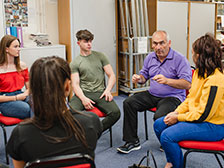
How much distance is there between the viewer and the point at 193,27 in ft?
17.0

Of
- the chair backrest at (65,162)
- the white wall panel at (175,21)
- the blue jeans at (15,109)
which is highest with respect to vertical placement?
the white wall panel at (175,21)

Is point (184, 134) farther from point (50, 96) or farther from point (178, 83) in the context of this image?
point (50, 96)

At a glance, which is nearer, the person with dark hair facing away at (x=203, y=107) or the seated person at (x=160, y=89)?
the person with dark hair facing away at (x=203, y=107)

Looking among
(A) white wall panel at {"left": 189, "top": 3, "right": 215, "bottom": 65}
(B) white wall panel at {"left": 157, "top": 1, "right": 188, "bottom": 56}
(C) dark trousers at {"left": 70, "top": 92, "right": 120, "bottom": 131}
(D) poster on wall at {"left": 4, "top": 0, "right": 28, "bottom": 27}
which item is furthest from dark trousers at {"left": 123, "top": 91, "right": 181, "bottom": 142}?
(A) white wall panel at {"left": 189, "top": 3, "right": 215, "bottom": 65}

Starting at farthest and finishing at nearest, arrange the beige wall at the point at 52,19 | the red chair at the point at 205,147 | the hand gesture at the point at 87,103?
1. the beige wall at the point at 52,19
2. the hand gesture at the point at 87,103
3. the red chair at the point at 205,147

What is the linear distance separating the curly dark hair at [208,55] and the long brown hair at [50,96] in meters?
1.07

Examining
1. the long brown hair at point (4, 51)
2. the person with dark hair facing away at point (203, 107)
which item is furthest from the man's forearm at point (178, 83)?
the long brown hair at point (4, 51)

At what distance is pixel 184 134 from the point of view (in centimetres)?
191

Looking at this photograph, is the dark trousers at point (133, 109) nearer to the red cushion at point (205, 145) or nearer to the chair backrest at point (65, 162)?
the red cushion at point (205, 145)

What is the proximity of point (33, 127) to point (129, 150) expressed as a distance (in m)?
1.64

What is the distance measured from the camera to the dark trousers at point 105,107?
2746 millimetres

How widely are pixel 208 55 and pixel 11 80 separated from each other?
1763 millimetres

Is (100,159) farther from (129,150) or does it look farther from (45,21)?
(45,21)

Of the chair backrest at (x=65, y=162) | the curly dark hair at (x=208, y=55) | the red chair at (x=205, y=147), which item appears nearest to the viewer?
the chair backrest at (x=65, y=162)
